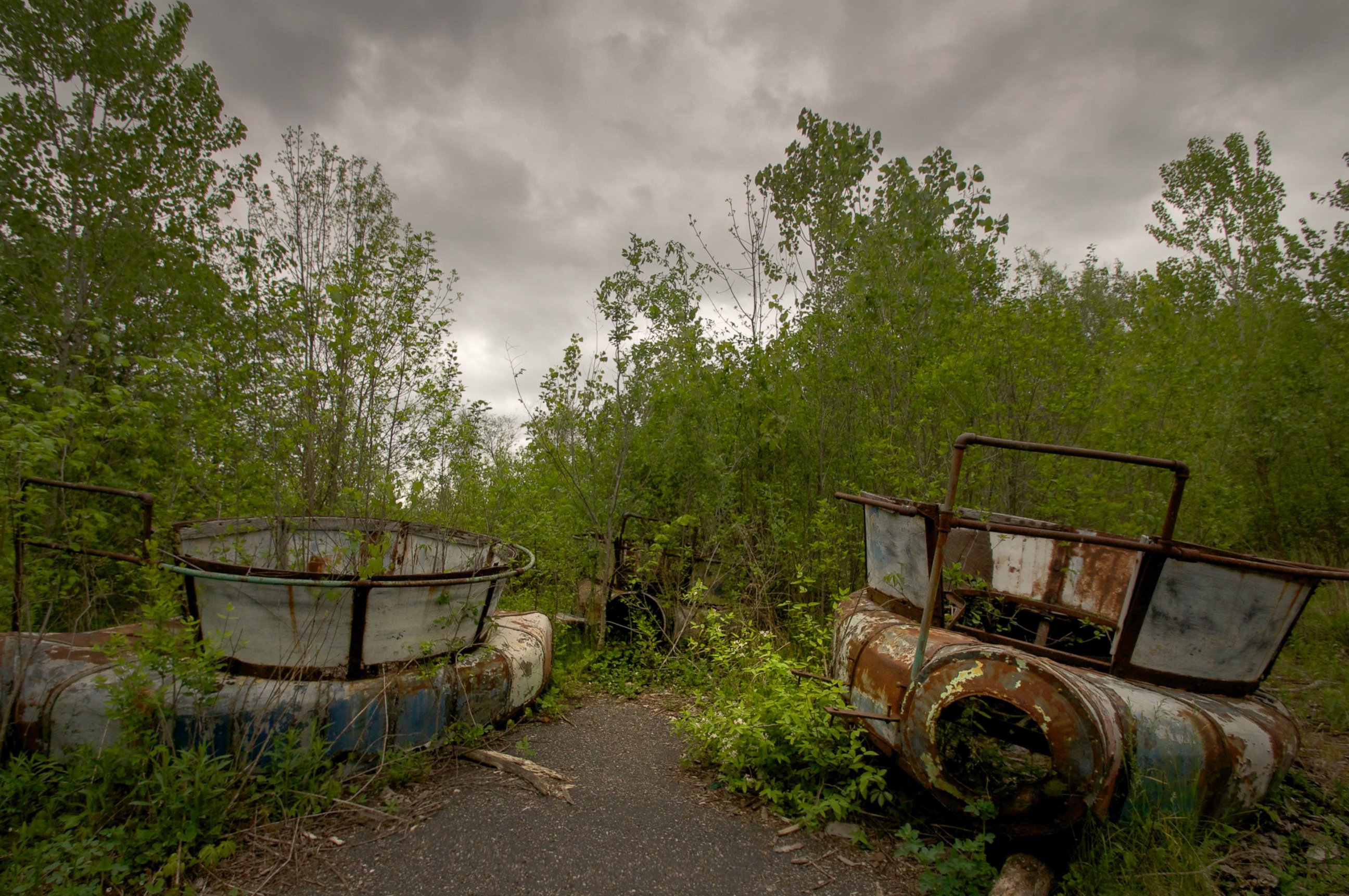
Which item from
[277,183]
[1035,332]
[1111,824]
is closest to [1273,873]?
[1111,824]

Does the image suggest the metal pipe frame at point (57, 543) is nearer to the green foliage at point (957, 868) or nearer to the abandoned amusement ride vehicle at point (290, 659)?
the abandoned amusement ride vehicle at point (290, 659)

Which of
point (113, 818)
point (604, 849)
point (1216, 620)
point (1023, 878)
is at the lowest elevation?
point (604, 849)

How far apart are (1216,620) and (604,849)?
3300mm

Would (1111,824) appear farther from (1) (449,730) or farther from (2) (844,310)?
(2) (844,310)

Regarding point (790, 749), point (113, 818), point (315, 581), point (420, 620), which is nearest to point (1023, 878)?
point (790, 749)

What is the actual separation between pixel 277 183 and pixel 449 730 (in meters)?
5.02

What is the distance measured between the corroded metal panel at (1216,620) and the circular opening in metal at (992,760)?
736mm

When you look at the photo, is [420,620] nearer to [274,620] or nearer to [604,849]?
[274,620]

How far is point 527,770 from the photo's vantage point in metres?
3.81

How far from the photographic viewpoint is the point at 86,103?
7613 millimetres

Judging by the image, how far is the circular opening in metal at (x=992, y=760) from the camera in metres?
2.77

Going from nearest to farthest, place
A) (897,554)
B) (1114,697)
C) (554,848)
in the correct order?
(1114,697) < (554,848) < (897,554)

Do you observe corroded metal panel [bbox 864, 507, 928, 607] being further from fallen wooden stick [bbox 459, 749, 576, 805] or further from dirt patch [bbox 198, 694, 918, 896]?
fallen wooden stick [bbox 459, 749, 576, 805]

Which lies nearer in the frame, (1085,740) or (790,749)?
(1085,740)
